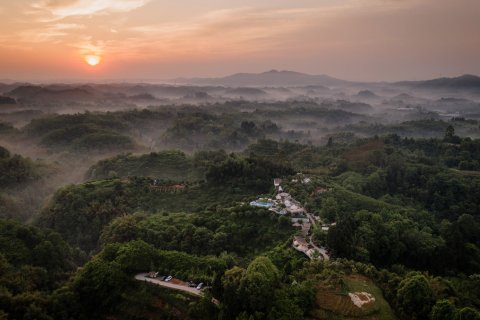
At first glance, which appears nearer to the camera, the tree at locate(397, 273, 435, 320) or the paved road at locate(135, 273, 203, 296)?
the tree at locate(397, 273, 435, 320)

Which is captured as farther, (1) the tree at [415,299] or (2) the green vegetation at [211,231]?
(2) the green vegetation at [211,231]

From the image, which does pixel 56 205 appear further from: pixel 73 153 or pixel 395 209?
pixel 73 153

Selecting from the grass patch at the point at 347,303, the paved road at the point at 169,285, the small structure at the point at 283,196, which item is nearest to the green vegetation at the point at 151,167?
Result: the small structure at the point at 283,196

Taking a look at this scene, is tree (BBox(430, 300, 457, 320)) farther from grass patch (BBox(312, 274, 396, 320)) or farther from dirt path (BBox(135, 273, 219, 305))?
dirt path (BBox(135, 273, 219, 305))

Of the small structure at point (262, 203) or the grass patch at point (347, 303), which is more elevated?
the small structure at point (262, 203)

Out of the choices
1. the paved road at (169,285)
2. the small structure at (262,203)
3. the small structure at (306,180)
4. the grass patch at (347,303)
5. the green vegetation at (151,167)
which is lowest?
the green vegetation at (151,167)

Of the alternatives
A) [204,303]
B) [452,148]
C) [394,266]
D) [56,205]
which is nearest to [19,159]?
[56,205]

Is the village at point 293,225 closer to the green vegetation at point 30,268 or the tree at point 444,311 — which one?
the green vegetation at point 30,268

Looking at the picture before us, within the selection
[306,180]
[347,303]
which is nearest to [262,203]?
[306,180]

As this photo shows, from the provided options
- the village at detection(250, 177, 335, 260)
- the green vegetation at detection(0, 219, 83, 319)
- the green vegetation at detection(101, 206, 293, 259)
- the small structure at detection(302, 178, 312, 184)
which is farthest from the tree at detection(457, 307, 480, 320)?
the small structure at detection(302, 178, 312, 184)
